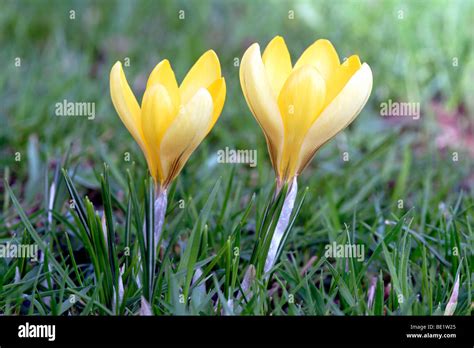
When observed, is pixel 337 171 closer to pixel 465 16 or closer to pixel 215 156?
pixel 215 156

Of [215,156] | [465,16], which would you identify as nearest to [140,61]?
[215,156]
